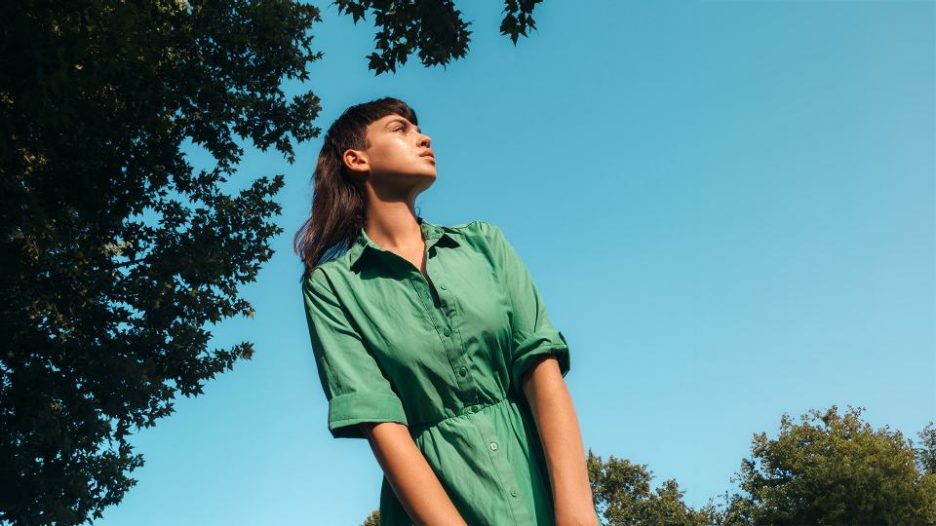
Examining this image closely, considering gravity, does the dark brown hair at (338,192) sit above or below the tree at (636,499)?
below

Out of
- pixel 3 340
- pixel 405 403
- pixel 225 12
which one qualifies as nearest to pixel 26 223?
pixel 3 340

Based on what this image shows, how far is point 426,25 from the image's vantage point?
398 inches

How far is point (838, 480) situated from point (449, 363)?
55962 mm

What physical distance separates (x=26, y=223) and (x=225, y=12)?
6.01m

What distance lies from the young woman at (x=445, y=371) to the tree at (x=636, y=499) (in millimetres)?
61500

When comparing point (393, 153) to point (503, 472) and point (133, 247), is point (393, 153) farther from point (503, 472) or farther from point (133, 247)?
point (133, 247)

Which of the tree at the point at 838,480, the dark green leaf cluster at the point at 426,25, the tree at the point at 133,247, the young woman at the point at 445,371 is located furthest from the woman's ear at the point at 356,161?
the tree at the point at 838,480

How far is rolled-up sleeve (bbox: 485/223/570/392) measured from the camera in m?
2.57

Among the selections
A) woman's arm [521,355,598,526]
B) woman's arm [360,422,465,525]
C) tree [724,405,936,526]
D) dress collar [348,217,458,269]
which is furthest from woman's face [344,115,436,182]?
→ tree [724,405,936,526]

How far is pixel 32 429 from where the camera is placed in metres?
15.9

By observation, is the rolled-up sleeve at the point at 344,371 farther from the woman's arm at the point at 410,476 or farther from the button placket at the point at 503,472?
Answer: the button placket at the point at 503,472

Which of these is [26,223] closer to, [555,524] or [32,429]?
[32,429]

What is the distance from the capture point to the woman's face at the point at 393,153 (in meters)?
3.05

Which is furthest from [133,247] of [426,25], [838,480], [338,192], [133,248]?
[838,480]
